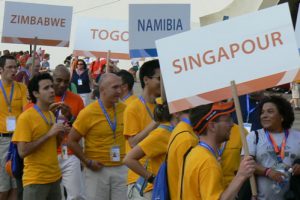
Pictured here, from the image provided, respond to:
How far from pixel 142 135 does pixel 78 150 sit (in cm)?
106

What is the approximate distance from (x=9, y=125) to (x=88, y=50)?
2339 mm

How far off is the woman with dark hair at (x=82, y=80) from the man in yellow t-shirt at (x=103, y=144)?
9169mm

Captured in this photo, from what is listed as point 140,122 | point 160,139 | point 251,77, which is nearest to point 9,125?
point 140,122

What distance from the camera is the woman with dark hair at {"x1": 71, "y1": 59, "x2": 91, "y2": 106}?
15.8m

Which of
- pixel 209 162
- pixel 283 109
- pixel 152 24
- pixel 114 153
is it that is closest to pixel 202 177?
pixel 209 162

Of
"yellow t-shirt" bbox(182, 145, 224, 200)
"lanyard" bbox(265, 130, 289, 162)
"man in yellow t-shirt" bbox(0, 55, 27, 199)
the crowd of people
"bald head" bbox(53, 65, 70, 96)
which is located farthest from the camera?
"man in yellow t-shirt" bbox(0, 55, 27, 199)

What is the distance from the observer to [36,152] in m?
6.19

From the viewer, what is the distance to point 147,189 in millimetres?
5504

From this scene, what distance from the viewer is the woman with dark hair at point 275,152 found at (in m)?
5.30

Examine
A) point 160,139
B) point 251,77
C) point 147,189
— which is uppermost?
point 251,77

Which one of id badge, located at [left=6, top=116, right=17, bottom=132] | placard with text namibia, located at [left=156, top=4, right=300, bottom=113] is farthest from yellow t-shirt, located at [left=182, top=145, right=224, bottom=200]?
id badge, located at [left=6, top=116, right=17, bottom=132]

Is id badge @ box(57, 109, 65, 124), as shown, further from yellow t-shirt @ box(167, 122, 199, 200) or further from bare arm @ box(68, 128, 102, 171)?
yellow t-shirt @ box(167, 122, 199, 200)

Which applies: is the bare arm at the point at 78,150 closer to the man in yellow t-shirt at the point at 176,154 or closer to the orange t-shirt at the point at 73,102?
the orange t-shirt at the point at 73,102

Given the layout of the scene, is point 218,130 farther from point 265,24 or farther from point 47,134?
point 47,134
